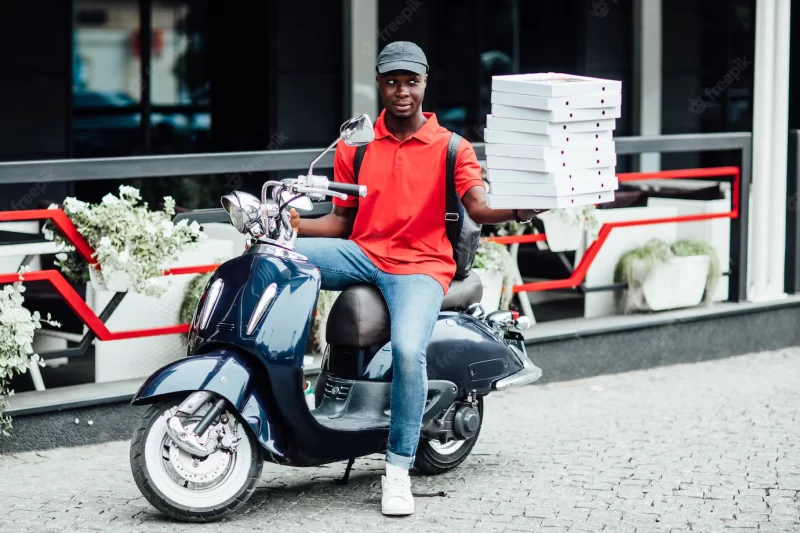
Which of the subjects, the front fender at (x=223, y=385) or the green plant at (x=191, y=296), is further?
the green plant at (x=191, y=296)

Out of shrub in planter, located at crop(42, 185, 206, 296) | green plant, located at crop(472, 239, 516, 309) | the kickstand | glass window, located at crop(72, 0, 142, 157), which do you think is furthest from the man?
glass window, located at crop(72, 0, 142, 157)

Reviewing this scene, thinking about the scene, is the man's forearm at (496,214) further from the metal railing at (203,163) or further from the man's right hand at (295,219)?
the metal railing at (203,163)

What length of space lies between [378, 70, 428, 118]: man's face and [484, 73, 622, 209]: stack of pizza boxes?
14.1 inches

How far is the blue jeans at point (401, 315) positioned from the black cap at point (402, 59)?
29.6 inches

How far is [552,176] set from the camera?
4770 millimetres

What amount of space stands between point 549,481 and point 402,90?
188 cm

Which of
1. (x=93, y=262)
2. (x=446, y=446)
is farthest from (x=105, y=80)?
(x=446, y=446)

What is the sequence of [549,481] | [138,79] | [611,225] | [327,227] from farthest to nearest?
[138,79] → [611,225] → [549,481] → [327,227]

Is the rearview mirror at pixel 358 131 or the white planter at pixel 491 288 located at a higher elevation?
the rearview mirror at pixel 358 131

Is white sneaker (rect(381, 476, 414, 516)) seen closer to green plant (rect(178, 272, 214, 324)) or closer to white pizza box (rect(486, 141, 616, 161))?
white pizza box (rect(486, 141, 616, 161))

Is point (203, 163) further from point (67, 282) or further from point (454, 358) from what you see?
point (454, 358)

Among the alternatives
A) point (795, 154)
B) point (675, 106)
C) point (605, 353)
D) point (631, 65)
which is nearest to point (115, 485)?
point (605, 353)

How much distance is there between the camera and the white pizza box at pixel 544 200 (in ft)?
15.6

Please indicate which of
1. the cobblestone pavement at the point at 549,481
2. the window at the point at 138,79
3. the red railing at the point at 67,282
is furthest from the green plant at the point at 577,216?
the window at the point at 138,79
